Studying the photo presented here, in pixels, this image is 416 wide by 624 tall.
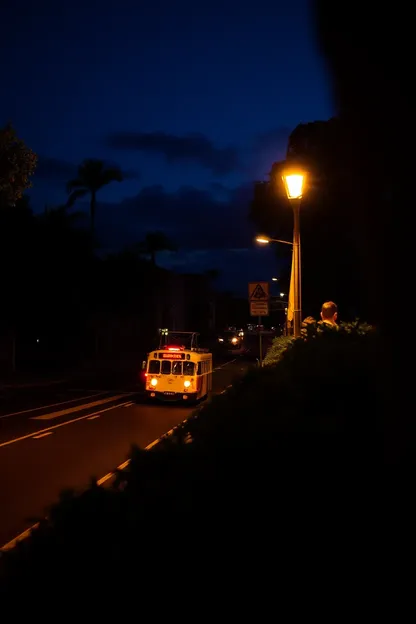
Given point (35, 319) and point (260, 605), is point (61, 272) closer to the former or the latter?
point (35, 319)

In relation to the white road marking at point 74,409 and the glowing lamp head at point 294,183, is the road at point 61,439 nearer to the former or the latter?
the white road marking at point 74,409

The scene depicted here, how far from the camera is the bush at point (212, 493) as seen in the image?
2977 mm

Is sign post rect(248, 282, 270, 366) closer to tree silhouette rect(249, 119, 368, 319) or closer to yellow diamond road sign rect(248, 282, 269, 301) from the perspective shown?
yellow diamond road sign rect(248, 282, 269, 301)

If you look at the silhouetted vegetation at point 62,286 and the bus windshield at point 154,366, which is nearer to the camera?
the bus windshield at point 154,366

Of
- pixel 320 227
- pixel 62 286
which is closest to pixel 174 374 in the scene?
pixel 320 227

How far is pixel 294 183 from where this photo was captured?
15188mm

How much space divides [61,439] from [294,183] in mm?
7542

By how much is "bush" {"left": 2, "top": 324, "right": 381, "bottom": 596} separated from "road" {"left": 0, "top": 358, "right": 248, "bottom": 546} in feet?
1.59

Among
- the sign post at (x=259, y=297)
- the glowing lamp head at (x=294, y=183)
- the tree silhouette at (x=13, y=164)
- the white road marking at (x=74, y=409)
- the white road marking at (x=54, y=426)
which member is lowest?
the white road marking at (x=74, y=409)

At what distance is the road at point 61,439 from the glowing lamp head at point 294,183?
4.63 meters

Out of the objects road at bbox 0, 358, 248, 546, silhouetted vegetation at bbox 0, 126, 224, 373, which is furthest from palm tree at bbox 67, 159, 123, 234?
road at bbox 0, 358, 248, 546

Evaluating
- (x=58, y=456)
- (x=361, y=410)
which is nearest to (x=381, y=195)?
(x=361, y=410)

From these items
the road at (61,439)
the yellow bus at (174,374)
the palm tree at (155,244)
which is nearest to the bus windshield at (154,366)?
the yellow bus at (174,374)

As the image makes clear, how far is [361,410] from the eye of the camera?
12.8 ft
